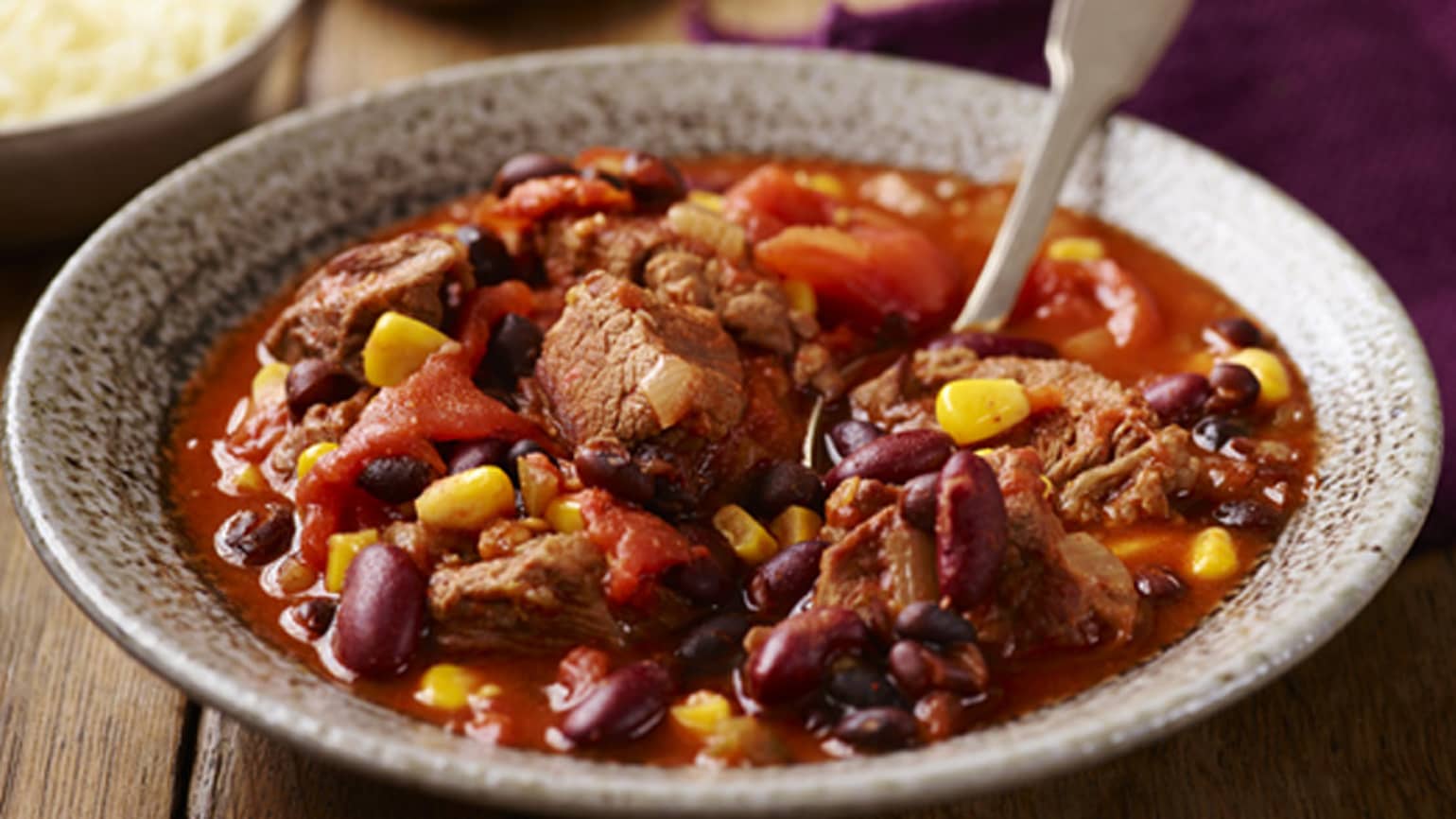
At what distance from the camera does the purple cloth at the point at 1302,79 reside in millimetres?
6035

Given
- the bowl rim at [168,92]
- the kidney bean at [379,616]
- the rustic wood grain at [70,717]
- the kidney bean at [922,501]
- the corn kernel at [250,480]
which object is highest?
the kidney bean at [922,501]

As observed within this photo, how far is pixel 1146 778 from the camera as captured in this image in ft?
12.8

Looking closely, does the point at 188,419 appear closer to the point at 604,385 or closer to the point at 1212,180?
the point at 604,385

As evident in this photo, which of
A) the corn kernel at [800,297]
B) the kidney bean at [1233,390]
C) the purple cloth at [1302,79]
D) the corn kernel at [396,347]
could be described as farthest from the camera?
the purple cloth at [1302,79]

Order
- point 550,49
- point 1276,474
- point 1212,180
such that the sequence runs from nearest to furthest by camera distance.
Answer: point 1276,474, point 1212,180, point 550,49

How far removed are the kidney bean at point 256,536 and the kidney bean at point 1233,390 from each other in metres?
2.65

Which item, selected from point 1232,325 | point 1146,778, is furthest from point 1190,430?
point 1146,778

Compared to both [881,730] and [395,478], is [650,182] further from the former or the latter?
[881,730]

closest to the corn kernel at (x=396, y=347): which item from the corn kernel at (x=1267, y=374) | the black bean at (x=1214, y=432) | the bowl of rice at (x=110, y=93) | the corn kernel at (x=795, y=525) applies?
the corn kernel at (x=795, y=525)

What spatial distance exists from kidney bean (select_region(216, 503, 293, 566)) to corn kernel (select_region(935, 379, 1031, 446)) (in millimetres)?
1819

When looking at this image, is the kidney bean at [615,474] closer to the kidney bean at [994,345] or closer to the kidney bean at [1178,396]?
the kidney bean at [994,345]

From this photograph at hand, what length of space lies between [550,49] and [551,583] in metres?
4.10

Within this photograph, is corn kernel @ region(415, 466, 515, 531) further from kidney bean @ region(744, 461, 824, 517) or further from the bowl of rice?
the bowl of rice

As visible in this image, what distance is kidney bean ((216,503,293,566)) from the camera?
3.97 metres
